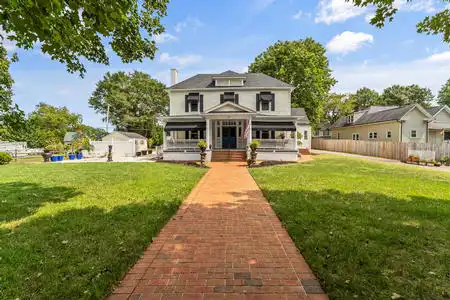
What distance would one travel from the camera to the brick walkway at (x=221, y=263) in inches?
106

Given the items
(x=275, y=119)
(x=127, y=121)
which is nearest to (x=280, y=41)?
(x=275, y=119)

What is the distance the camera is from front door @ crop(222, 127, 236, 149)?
20984mm

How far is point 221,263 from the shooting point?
3.30 metres

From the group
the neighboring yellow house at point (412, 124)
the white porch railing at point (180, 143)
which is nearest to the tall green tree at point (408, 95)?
the neighboring yellow house at point (412, 124)

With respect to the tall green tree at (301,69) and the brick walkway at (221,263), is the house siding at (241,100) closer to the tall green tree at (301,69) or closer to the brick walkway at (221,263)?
the tall green tree at (301,69)

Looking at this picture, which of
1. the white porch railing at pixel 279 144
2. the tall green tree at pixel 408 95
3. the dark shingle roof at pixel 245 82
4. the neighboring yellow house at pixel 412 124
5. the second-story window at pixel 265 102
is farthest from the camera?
the tall green tree at pixel 408 95

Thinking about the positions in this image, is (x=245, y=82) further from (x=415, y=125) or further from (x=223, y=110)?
(x=415, y=125)

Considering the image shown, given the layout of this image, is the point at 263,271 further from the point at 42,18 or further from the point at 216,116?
the point at 216,116

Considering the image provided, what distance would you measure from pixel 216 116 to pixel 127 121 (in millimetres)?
29594

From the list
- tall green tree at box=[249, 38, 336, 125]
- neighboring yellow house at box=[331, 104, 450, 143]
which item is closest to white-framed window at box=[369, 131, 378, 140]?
neighboring yellow house at box=[331, 104, 450, 143]

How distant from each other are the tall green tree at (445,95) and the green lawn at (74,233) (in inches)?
2665

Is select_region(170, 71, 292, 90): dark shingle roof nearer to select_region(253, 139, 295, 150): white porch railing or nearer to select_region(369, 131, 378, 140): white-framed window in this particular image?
select_region(253, 139, 295, 150): white porch railing

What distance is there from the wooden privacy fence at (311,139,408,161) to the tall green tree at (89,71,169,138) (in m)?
31.6

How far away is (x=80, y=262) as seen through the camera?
3.22 meters
